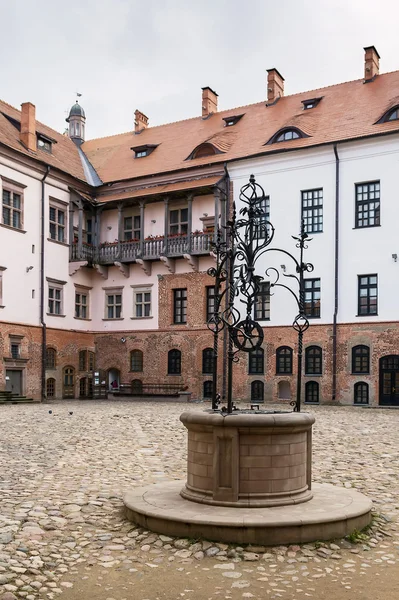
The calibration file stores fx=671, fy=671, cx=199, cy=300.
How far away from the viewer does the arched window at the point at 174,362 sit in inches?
1332

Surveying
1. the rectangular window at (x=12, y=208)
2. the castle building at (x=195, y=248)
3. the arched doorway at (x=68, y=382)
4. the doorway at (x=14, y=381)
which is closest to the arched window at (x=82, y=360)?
the castle building at (x=195, y=248)

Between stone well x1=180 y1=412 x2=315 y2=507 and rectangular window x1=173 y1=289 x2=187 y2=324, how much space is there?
1030 inches

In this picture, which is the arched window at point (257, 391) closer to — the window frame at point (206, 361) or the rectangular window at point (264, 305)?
the window frame at point (206, 361)

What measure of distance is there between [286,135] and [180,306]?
32.8 feet

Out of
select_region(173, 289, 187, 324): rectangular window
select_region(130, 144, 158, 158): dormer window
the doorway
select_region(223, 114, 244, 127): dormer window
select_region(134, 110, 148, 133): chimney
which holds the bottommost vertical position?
the doorway

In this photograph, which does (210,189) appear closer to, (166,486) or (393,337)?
(393,337)

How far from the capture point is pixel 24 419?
20266 millimetres

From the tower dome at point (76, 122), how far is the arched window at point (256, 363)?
70.2 feet

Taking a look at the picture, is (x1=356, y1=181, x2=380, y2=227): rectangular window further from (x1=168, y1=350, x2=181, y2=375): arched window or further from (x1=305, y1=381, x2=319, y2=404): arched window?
(x1=168, y1=350, x2=181, y2=375): arched window

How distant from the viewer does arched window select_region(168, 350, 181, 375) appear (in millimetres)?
33844

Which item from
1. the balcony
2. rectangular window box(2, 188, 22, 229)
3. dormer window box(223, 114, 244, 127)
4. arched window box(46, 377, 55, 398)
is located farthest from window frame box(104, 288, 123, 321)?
dormer window box(223, 114, 244, 127)

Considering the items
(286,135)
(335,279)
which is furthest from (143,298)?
(286,135)

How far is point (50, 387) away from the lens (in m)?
32.8

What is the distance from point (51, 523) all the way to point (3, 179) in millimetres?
24920
